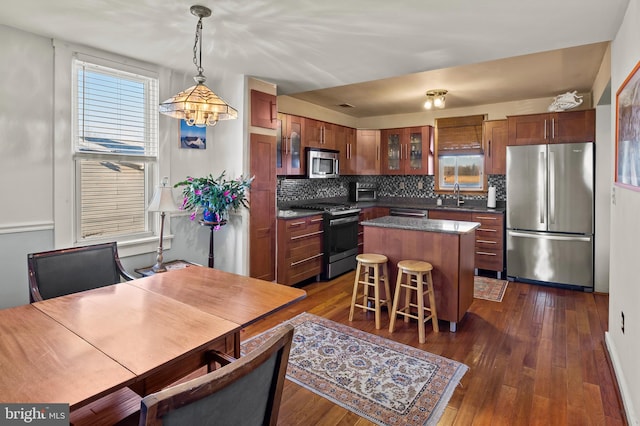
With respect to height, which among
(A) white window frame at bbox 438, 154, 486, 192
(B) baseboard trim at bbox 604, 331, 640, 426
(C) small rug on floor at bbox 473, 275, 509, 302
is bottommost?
(B) baseboard trim at bbox 604, 331, 640, 426

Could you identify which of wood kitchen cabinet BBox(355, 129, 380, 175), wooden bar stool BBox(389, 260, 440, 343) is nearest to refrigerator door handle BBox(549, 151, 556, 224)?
wooden bar stool BBox(389, 260, 440, 343)

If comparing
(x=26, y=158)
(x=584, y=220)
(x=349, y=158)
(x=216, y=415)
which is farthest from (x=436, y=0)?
(x=349, y=158)

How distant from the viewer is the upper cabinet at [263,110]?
149 inches

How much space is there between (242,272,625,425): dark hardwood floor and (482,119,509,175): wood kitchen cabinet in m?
1.80

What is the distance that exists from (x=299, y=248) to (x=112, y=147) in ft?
7.34

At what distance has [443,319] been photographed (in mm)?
3195

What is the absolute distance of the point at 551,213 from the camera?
4395mm

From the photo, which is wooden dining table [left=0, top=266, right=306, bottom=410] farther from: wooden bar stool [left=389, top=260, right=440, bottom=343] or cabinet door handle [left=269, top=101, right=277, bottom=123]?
cabinet door handle [left=269, top=101, right=277, bottom=123]

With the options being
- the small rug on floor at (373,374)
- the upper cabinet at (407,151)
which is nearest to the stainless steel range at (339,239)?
the upper cabinet at (407,151)

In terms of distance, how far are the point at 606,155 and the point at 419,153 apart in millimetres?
2478

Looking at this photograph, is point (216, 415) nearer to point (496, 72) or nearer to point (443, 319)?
point (443, 319)

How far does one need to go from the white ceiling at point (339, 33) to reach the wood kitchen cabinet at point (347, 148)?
1.75m

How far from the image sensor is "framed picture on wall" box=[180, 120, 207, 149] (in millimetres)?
3646

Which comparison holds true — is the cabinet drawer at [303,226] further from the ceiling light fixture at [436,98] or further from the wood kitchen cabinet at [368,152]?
the ceiling light fixture at [436,98]
